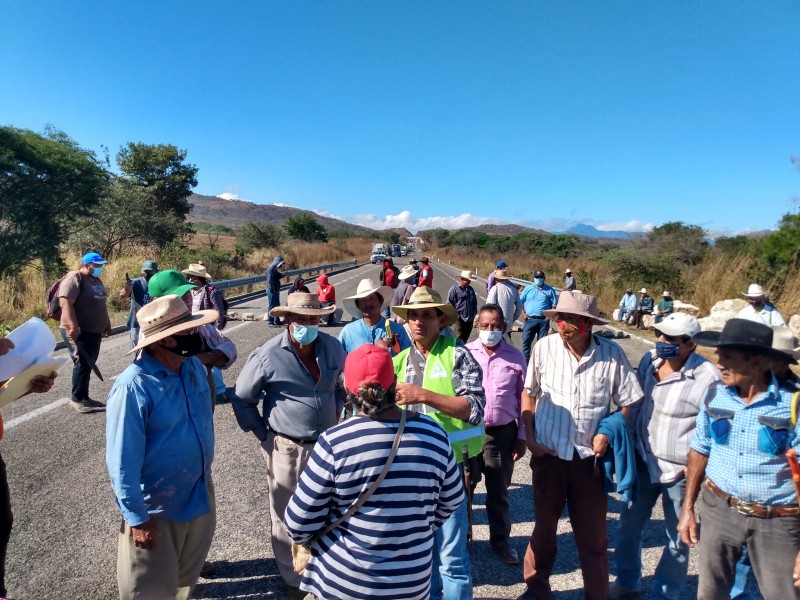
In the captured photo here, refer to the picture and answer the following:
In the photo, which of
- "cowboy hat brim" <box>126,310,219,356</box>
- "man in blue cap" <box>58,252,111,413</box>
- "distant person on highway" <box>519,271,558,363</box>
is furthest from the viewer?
"distant person on highway" <box>519,271,558,363</box>

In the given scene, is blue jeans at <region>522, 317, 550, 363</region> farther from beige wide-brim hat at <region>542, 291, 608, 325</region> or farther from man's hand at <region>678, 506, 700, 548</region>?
man's hand at <region>678, 506, 700, 548</region>

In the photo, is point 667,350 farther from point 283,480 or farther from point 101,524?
point 101,524

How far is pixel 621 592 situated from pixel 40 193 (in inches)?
684

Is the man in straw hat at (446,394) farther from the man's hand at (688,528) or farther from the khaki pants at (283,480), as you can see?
the man's hand at (688,528)

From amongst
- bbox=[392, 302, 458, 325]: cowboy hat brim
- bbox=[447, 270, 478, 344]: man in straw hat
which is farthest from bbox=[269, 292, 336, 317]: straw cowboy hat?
bbox=[447, 270, 478, 344]: man in straw hat

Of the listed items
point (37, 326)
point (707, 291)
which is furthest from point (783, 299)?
point (37, 326)

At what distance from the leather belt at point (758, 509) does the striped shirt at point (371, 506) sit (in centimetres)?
160

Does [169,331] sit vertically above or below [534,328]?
above

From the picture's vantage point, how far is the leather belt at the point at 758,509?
2158 millimetres

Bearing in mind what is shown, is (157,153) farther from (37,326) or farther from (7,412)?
(37,326)

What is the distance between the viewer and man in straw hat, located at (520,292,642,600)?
2725 mm

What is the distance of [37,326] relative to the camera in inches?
96.3

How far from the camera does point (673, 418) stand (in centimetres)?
280

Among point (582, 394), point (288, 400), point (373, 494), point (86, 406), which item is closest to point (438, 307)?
Answer: point (582, 394)
